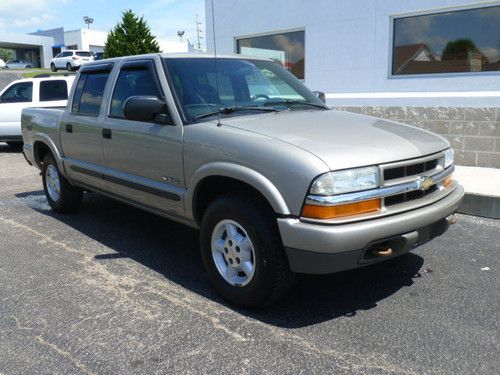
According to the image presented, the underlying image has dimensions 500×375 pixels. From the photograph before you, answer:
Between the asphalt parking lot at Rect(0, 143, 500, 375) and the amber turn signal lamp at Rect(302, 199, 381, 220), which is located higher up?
the amber turn signal lamp at Rect(302, 199, 381, 220)

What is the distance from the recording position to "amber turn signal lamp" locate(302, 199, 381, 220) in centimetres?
304

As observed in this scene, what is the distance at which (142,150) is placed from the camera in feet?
14.2

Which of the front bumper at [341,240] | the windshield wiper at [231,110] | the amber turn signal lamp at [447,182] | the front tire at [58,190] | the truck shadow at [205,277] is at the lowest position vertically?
the truck shadow at [205,277]

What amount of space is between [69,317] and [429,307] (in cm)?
256

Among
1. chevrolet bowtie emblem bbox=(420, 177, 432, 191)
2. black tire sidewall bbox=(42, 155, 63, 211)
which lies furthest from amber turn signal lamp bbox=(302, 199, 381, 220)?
black tire sidewall bbox=(42, 155, 63, 211)

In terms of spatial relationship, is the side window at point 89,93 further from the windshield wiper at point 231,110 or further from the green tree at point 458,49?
the green tree at point 458,49

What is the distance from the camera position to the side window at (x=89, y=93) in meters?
5.15

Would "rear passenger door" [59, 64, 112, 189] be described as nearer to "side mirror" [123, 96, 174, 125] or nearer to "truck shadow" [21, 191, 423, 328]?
"truck shadow" [21, 191, 423, 328]

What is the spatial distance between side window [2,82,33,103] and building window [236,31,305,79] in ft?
17.9

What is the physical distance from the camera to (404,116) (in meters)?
8.12

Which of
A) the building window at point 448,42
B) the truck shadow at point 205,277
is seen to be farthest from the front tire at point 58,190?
the building window at point 448,42

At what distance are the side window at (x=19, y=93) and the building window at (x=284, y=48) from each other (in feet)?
17.9

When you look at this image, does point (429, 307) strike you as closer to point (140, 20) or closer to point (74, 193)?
point (74, 193)

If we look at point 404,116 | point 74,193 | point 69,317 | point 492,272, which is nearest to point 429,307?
point 492,272
